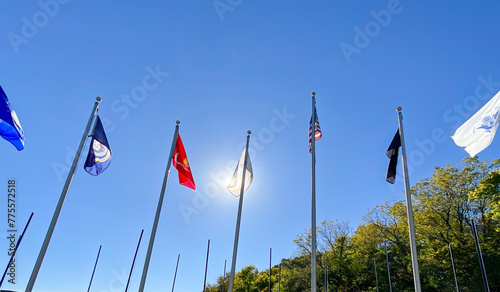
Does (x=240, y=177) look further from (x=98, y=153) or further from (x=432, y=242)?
(x=432, y=242)

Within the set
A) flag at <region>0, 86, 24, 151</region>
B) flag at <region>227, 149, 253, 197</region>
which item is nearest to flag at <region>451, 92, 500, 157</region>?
flag at <region>227, 149, 253, 197</region>

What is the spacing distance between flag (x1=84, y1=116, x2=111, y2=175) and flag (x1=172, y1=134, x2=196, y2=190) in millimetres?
2766

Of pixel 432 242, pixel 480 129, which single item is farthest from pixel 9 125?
pixel 432 242

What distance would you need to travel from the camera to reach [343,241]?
45.6 meters

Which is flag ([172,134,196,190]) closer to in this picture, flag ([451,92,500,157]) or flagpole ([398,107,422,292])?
flagpole ([398,107,422,292])

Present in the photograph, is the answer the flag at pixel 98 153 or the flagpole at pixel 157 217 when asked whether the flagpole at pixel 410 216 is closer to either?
the flagpole at pixel 157 217

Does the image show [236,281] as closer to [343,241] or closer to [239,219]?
[343,241]

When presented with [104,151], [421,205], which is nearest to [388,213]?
[421,205]

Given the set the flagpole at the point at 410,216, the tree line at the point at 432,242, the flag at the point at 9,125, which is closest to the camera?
the flagpole at the point at 410,216

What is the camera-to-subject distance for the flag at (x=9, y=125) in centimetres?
1080

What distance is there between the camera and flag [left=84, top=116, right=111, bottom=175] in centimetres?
1287

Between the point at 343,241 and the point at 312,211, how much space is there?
37226mm

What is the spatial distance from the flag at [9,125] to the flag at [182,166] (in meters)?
5.67

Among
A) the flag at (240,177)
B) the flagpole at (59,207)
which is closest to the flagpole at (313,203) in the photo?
the flag at (240,177)
